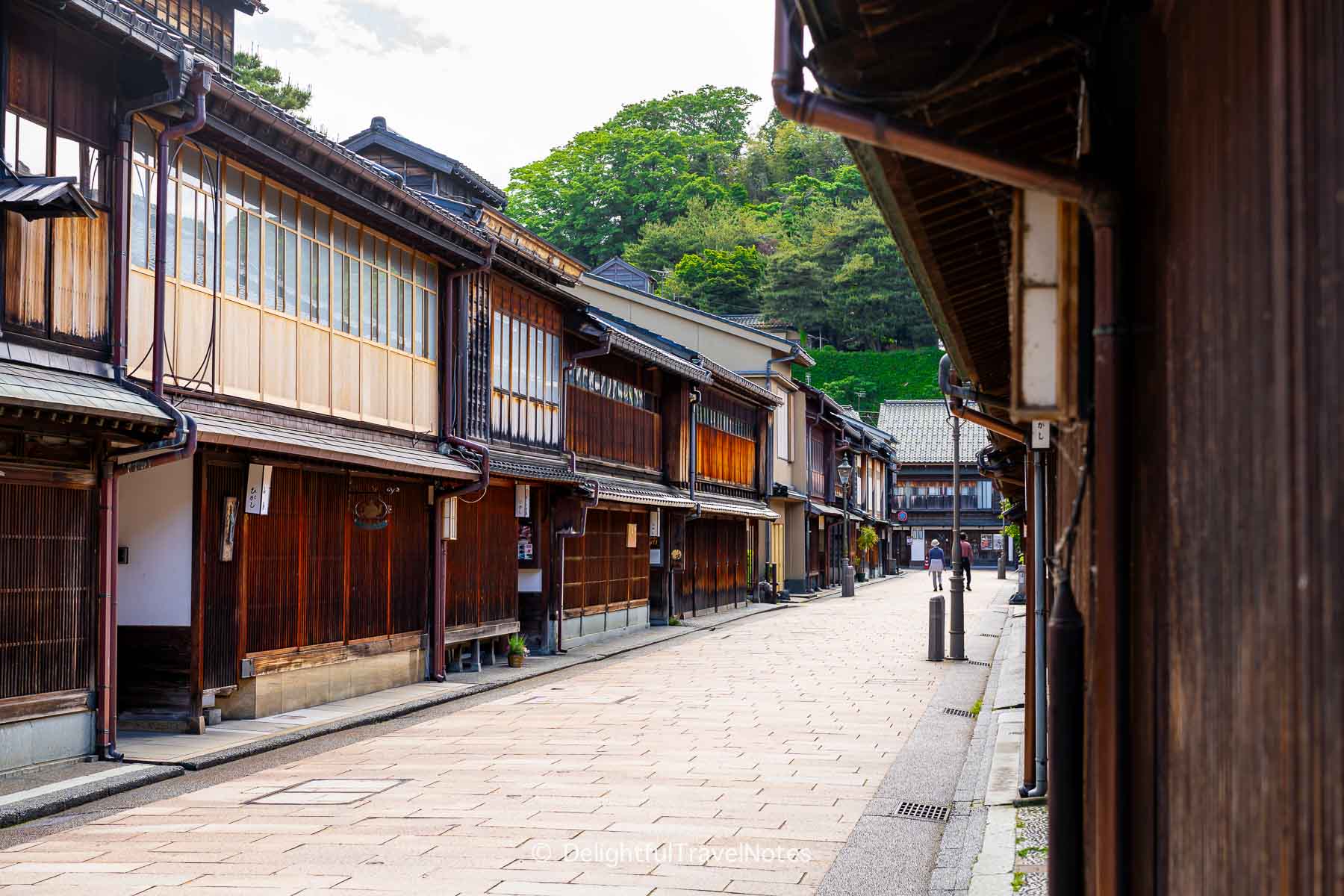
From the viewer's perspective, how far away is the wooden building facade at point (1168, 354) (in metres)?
2.10

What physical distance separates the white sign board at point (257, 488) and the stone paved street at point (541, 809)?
3.06 meters

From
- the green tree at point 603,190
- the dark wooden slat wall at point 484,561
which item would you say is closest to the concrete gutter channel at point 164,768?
the dark wooden slat wall at point 484,561

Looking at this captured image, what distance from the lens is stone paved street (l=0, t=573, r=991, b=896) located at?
849 centimetres

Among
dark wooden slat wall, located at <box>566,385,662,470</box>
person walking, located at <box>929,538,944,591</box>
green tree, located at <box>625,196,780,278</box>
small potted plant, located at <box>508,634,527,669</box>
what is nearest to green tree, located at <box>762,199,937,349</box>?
green tree, located at <box>625,196,780,278</box>

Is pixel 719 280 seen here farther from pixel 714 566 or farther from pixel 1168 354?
pixel 1168 354

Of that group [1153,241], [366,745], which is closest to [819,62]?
[1153,241]

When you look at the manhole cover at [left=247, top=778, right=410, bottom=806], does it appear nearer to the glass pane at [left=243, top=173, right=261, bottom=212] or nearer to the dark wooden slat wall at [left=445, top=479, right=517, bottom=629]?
the glass pane at [left=243, top=173, right=261, bottom=212]

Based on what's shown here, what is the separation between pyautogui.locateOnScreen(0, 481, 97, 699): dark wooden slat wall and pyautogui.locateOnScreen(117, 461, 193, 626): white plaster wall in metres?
1.92

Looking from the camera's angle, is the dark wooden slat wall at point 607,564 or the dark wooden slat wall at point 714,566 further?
the dark wooden slat wall at point 714,566

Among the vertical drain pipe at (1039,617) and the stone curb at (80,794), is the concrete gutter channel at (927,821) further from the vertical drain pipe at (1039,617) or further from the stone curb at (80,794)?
the stone curb at (80,794)

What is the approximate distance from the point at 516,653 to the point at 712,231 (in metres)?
63.1

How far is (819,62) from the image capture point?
4.77 metres

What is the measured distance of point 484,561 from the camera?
22.4 m

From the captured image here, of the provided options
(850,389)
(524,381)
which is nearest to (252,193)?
(524,381)
